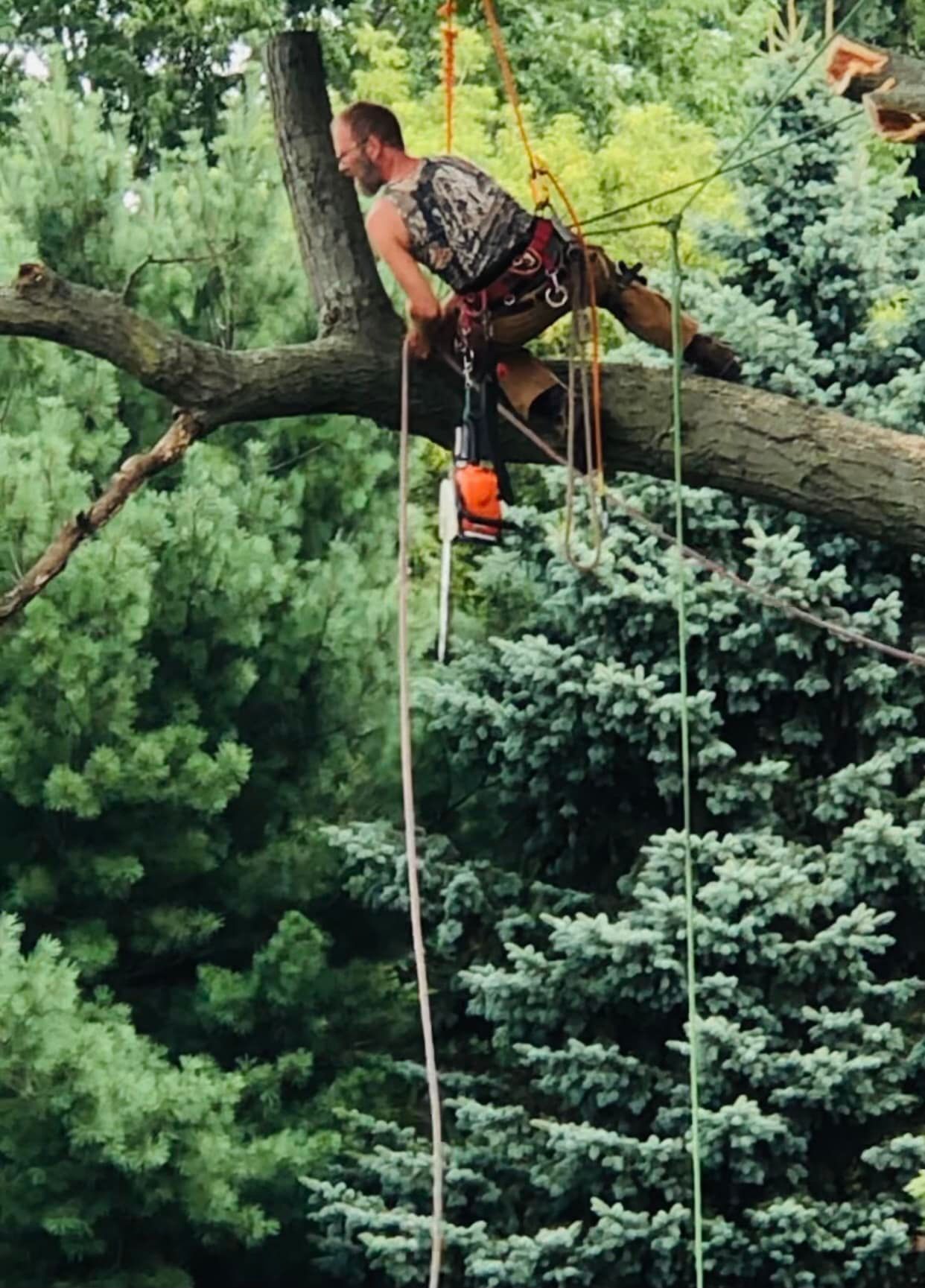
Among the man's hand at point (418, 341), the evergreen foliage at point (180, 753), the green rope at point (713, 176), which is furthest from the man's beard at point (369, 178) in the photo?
the evergreen foliage at point (180, 753)

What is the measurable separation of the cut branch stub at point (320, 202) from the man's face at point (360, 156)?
120 mm

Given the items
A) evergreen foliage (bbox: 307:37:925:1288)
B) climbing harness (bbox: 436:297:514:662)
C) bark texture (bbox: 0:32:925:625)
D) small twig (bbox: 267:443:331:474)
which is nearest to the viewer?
climbing harness (bbox: 436:297:514:662)

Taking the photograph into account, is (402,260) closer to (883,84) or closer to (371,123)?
(371,123)

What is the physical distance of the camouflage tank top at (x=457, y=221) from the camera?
170 inches

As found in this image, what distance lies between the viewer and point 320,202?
4547mm

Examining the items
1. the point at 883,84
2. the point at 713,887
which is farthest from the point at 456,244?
the point at 713,887

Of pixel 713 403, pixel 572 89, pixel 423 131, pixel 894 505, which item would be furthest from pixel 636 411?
pixel 572 89

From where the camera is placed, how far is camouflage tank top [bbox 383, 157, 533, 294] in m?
4.32

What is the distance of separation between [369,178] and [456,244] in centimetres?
23

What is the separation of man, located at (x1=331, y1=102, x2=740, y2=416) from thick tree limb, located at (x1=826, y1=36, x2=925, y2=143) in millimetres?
1047

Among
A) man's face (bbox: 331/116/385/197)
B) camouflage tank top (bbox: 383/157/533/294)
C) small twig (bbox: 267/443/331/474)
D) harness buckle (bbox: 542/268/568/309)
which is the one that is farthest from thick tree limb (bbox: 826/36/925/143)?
small twig (bbox: 267/443/331/474)

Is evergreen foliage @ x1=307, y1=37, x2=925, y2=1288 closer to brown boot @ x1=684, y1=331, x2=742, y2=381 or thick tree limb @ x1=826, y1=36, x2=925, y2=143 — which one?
thick tree limb @ x1=826, y1=36, x2=925, y2=143

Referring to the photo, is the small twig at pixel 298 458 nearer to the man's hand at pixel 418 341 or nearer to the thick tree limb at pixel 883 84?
the thick tree limb at pixel 883 84

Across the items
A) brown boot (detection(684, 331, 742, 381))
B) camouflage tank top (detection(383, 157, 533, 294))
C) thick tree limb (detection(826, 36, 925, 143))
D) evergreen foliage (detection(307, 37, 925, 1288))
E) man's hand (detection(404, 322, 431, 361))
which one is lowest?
evergreen foliage (detection(307, 37, 925, 1288))
